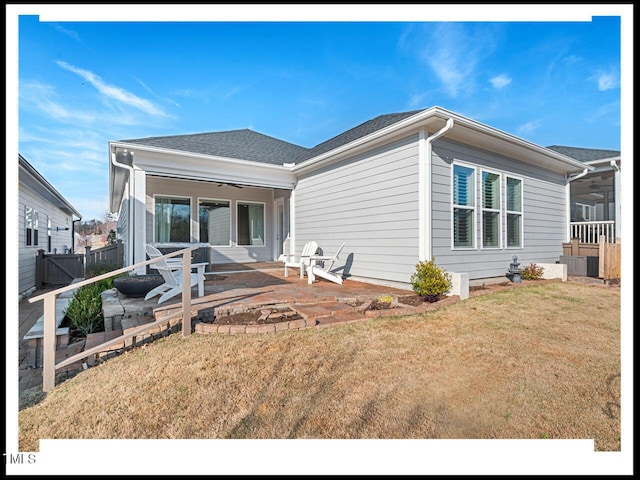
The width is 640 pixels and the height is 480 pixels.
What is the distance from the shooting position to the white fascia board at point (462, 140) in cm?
491

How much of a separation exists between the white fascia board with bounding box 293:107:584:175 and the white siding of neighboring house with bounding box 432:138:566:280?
17 centimetres

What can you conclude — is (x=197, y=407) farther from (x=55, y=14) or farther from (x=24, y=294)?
(x=24, y=294)

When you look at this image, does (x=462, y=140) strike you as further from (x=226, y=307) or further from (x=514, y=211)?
(x=226, y=307)

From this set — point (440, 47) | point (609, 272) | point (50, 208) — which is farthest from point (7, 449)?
point (50, 208)

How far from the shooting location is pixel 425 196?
16.9 feet

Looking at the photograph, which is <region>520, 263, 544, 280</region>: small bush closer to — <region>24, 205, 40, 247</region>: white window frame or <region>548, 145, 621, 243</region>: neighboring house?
<region>548, 145, 621, 243</region>: neighboring house

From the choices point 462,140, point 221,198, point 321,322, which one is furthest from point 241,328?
point 221,198

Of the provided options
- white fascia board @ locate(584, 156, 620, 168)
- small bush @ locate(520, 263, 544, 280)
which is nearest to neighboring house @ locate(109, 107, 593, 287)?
small bush @ locate(520, 263, 544, 280)

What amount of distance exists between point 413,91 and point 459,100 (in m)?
1.08

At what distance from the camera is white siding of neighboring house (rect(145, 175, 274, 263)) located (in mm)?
8438

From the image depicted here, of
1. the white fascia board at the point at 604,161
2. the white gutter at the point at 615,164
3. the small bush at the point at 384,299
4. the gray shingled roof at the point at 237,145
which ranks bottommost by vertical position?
the small bush at the point at 384,299

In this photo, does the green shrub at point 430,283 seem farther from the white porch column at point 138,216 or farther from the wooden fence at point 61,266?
the wooden fence at point 61,266

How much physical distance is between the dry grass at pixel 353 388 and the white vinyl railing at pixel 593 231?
6109 millimetres

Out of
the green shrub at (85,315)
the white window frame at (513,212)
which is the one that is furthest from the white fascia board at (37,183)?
the white window frame at (513,212)
